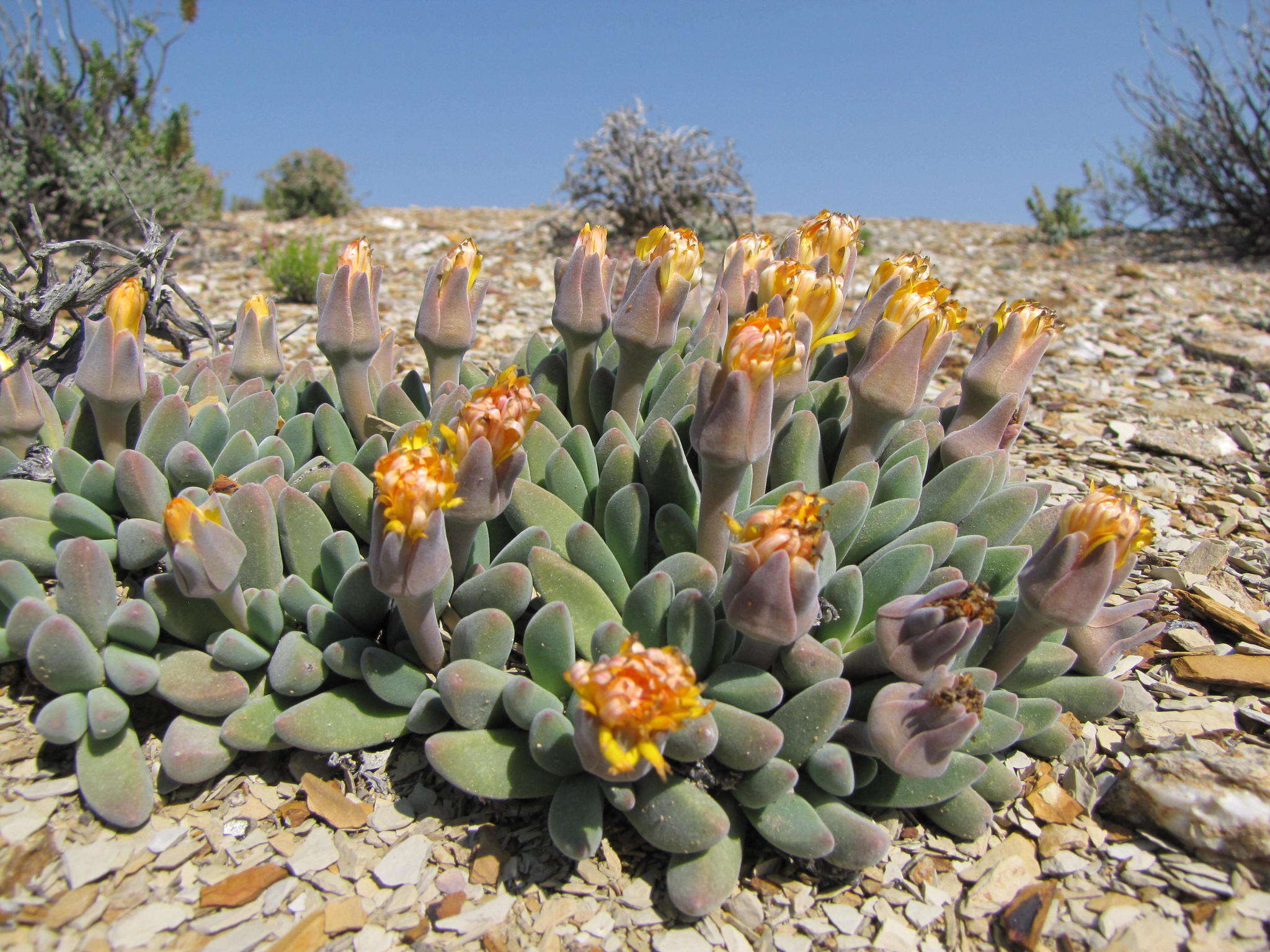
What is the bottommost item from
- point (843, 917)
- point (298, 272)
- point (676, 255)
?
point (843, 917)

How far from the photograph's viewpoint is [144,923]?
1.89m

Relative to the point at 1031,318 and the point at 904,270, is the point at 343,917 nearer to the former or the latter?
the point at 904,270

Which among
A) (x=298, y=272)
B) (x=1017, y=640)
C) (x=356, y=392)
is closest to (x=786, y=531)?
(x=1017, y=640)

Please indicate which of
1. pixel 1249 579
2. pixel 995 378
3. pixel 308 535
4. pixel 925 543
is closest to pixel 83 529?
pixel 308 535

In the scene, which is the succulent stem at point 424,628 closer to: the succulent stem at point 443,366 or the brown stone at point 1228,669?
the succulent stem at point 443,366

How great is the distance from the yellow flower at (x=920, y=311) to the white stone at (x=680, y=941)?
164 cm

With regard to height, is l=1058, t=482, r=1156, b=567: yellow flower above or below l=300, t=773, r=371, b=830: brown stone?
above

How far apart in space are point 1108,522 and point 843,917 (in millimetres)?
1101

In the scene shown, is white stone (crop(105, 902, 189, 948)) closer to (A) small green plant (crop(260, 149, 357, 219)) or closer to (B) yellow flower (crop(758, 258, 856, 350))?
(B) yellow flower (crop(758, 258, 856, 350))

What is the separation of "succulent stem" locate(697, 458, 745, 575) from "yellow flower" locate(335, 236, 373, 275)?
130 centimetres

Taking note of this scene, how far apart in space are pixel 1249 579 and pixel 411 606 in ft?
9.81

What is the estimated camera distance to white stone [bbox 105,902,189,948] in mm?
1848

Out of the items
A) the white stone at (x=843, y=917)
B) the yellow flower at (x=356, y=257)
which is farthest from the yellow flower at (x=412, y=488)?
the white stone at (x=843, y=917)

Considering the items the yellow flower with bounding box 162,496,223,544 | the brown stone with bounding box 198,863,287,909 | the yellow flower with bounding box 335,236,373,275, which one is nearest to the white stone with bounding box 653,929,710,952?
the brown stone with bounding box 198,863,287,909
